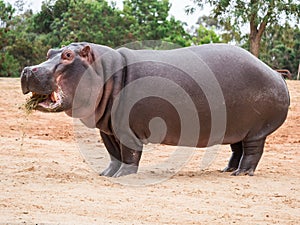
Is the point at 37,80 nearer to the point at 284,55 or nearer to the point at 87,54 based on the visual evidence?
the point at 87,54

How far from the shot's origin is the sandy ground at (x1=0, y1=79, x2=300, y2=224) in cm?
493

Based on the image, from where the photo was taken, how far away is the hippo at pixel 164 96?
6.51m

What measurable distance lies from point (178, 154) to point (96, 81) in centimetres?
344

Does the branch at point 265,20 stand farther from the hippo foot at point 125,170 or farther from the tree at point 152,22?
the hippo foot at point 125,170

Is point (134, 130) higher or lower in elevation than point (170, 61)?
lower

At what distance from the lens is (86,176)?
6793 mm

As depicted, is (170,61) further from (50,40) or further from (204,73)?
(50,40)

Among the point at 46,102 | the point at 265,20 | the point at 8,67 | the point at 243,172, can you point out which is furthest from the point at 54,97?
the point at 265,20

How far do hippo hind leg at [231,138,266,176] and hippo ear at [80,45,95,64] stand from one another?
1.99 metres

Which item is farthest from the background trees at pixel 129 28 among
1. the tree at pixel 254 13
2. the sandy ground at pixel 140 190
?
the sandy ground at pixel 140 190

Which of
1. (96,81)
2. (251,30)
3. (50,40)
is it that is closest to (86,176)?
(96,81)

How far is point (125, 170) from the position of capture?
685 centimetres

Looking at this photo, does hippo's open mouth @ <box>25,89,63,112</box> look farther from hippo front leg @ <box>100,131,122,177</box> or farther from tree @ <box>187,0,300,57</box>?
tree @ <box>187,0,300,57</box>

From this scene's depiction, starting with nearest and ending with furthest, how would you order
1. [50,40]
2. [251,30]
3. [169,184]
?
[169,184]
[251,30]
[50,40]
